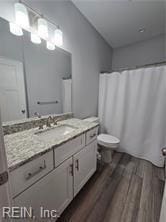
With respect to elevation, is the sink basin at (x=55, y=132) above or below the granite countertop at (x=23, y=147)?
below

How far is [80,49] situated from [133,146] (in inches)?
80.8

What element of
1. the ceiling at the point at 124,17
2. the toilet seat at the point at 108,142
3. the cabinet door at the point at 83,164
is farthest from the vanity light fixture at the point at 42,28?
the toilet seat at the point at 108,142

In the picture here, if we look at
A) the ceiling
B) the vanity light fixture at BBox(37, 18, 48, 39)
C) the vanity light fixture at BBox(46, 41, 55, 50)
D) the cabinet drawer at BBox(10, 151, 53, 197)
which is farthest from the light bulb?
the cabinet drawer at BBox(10, 151, 53, 197)

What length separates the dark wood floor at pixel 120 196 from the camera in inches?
45.6

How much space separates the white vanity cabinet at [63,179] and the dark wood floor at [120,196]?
19cm

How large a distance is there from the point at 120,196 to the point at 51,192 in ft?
2.99

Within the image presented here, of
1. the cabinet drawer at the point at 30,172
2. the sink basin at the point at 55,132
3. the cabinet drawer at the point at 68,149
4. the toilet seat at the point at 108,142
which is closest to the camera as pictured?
the cabinet drawer at the point at 30,172

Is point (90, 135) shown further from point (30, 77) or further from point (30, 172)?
point (30, 77)

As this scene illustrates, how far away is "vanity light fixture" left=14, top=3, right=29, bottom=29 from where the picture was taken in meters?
1.03

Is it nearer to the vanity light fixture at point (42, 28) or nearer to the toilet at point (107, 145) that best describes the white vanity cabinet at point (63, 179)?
the toilet at point (107, 145)

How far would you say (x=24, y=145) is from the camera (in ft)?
2.89

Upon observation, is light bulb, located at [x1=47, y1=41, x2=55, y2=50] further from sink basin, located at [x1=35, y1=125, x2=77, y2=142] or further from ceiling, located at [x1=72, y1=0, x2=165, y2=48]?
sink basin, located at [x1=35, y1=125, x2=77, y2=142]

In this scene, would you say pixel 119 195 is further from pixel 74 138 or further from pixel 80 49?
pixel 80 49

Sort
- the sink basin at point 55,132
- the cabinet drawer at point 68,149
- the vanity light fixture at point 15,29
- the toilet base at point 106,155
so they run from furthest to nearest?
the toilet base at point 106,155
the sink basin at point 55,132
the vanity light fixture at point 15,29
the cabinet drawer at point 68,149
